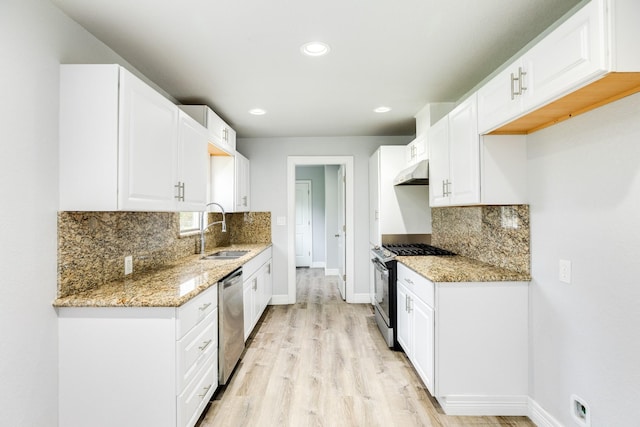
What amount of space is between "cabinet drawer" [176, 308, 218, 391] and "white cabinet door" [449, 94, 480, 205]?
6.31ft

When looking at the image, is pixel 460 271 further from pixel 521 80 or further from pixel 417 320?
pixel 521 80

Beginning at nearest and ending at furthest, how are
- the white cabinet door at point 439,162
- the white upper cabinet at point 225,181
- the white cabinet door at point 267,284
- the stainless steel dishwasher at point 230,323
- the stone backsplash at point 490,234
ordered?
1. the stone backsplash at point 490,234
2. the stainless steel dishwasher at point 230,323
3. the white cabinet door at point 439,162
4. the white upper cabinet at point 225,181
5. the white cabinet door at point 267,284

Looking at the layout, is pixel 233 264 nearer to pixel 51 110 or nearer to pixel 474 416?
pixel 51 110

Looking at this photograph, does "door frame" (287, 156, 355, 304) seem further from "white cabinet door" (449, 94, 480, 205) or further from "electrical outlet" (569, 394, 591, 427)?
"electrical outlet" (569, 394, 591, 427)

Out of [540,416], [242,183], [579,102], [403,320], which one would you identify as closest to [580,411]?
[540,416]

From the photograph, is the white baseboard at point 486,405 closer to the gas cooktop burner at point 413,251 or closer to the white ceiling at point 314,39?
the gas cooktop burner at point 413,251

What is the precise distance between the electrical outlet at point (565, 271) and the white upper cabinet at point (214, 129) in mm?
2808

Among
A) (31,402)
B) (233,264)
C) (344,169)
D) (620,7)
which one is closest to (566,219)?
(620,7)

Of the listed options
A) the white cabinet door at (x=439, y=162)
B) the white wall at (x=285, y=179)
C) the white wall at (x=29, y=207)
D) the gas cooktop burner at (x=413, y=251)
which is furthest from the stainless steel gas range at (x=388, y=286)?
the white wall at (x=29, y=207)

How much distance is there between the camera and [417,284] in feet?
8.11

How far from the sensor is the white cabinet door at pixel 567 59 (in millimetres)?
1197

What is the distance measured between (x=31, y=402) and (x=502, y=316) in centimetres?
259

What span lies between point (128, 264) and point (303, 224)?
5.37 meters

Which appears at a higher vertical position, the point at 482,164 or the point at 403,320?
the point at 482,164
